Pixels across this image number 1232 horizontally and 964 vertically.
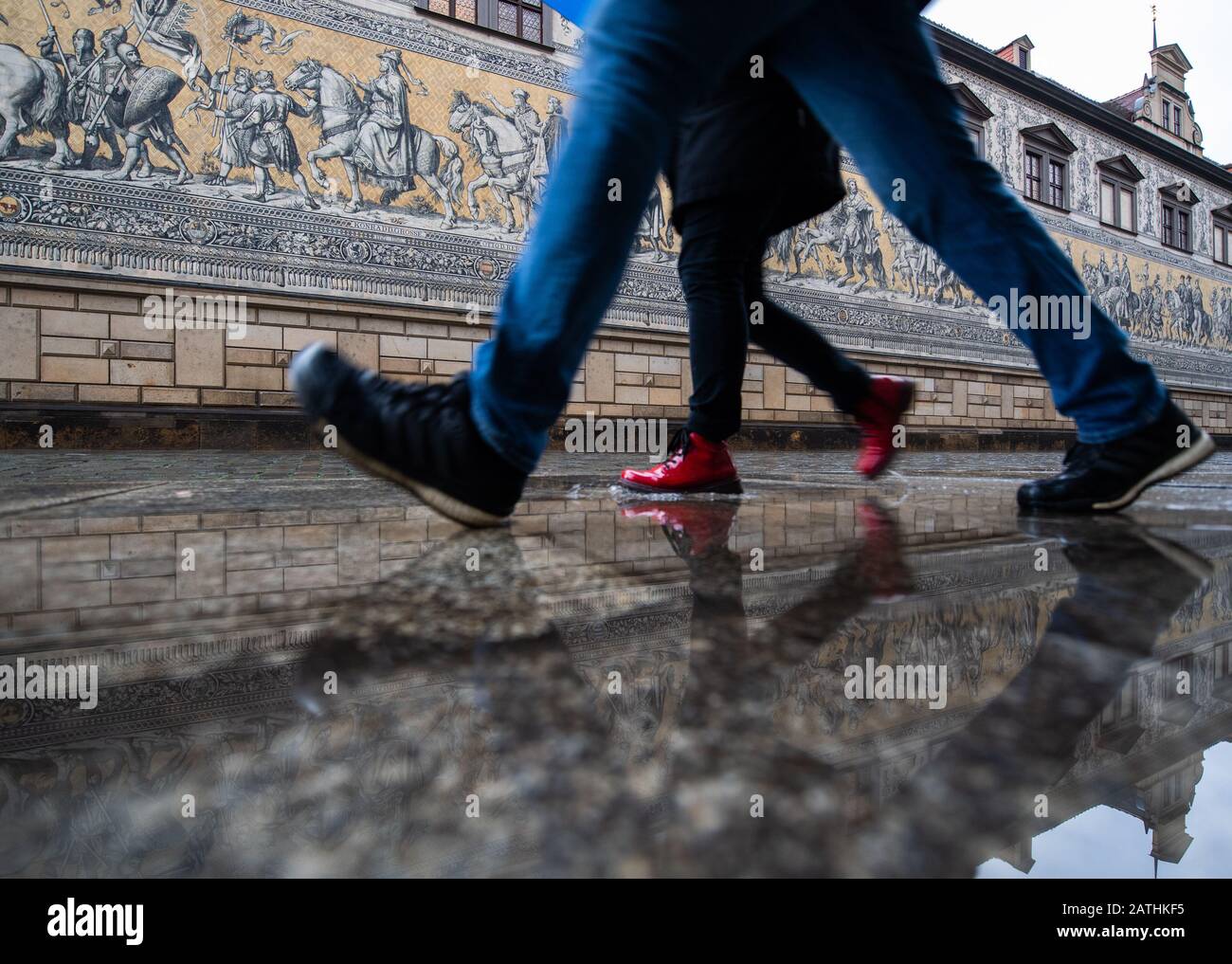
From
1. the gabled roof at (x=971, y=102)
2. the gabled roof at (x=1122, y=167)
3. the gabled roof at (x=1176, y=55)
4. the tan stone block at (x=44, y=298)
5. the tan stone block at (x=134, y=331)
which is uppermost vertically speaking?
the gabled roof at (x=1176, y=55)

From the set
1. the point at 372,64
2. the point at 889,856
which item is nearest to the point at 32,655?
the point at 889,856

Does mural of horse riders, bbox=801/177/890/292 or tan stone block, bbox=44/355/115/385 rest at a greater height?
mural of horse riders, bbox=801/177/890/292

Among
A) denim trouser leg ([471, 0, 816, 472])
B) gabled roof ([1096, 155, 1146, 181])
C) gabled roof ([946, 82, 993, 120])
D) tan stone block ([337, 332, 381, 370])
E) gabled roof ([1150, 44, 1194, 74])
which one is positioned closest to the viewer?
denim trouser leg ([471, 0, 816, 472])

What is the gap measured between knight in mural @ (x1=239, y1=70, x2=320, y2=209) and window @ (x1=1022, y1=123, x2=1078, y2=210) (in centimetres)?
632

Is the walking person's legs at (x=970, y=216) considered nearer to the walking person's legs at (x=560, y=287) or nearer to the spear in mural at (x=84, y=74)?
the walking person's legs at (x=560, y=287)

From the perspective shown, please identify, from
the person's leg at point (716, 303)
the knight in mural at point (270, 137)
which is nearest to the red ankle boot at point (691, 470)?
the person's leg at point (716, 303)

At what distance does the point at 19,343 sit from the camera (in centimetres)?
323

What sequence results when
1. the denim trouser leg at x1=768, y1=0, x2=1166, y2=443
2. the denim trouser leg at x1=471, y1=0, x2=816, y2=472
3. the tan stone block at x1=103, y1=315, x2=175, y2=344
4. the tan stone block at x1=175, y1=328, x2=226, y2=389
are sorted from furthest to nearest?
1. the tan stone block at x1=175, y1=328, x2=226, y2=389
2. the tan stone block at x1=103, y1=315, x2=175, y2=344
3. the denim trouser leg at x1=768, y1=0, x2=1166, y2=443
4. the denim trouser leg at x1=471, y1=0, x2=816, y2=472

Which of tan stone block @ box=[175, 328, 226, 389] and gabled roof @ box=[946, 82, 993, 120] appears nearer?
tan stone block @ box=[175, 328, 226, 389]

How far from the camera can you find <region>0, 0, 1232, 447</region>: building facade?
327 centimetres

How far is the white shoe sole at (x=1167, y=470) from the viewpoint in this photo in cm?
68

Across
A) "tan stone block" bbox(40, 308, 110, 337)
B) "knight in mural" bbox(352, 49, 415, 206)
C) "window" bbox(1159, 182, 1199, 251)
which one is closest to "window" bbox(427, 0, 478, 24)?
"knight in mural" bbox(352, 49, 415, 206)

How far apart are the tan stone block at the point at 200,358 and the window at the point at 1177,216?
915 cm

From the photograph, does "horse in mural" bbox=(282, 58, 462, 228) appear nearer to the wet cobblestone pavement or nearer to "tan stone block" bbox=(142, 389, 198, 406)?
"tan stone block" bbox=(142, 389, 198, 406)
